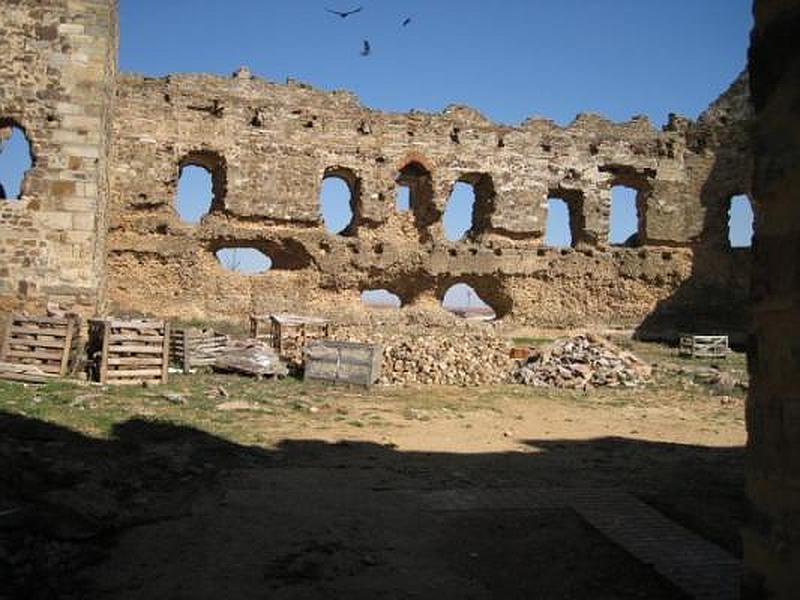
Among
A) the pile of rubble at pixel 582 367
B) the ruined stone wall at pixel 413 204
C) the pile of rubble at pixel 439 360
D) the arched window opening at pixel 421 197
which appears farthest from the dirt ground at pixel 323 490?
the arched window opening at pixel 421 197

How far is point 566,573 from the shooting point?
3.91 metres

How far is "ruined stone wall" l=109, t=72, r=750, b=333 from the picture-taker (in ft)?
59.0

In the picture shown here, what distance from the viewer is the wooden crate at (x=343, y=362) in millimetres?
11891

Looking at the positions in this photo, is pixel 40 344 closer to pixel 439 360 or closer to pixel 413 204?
pixel 439 360

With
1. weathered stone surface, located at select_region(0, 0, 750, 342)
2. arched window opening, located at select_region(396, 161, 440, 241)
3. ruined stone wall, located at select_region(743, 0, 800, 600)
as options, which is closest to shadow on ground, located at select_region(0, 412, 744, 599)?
ruined stone wall, located at select_region(743, 0, 800, 600)

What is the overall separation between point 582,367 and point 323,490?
8739 mm

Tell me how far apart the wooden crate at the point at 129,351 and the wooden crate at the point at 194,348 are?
1.10 meters

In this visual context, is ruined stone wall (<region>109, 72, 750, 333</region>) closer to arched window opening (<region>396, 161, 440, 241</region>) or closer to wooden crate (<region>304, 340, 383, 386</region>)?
arched window opening (<region>396, 161, 440, 241</region>)

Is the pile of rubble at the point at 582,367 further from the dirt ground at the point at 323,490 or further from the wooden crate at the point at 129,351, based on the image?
the wooden crate at the point at 129,351

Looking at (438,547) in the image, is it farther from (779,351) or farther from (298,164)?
(298,164)

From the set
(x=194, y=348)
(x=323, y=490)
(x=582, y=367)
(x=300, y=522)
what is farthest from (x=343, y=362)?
(x=300, y=522)

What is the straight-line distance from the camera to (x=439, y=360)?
42.4 ft

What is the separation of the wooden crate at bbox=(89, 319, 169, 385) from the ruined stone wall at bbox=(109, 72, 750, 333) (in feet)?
23.5

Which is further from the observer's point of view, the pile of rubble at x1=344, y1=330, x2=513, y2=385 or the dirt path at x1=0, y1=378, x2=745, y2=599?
the pile of rubble at x1=344, y1=330, x2=513, y2=385
